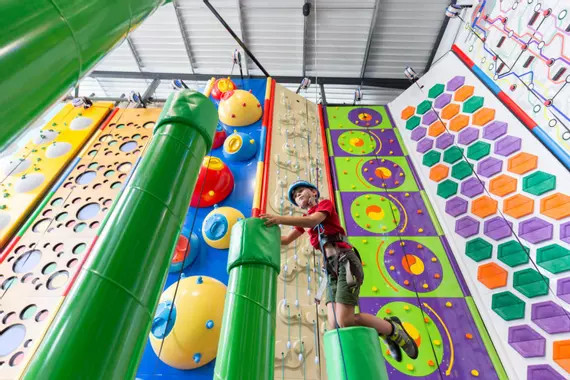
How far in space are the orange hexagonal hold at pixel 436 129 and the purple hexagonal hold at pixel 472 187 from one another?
2.72 feet

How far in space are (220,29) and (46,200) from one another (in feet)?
13.5

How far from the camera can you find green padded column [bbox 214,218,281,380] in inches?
29.5

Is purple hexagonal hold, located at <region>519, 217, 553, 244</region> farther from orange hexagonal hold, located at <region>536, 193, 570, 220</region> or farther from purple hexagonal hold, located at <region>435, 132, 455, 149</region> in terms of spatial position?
purple hexagonal hold, located at <region>435, 132, 455, 149</region>

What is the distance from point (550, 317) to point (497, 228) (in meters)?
0.76

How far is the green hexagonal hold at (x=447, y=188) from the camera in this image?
310cm

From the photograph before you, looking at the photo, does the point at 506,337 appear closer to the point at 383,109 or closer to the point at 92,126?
the point at 383,109

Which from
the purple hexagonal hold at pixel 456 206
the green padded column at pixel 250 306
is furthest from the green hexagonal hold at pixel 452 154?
the green padded column at pixel 250 306

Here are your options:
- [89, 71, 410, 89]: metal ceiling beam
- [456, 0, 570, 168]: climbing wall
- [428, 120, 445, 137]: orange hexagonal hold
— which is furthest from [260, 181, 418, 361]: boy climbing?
[89, 71, 410, 89]: metal ceiling beam

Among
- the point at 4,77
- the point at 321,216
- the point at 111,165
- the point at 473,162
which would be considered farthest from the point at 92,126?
the point at 473,162

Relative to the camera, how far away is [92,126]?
432 cm

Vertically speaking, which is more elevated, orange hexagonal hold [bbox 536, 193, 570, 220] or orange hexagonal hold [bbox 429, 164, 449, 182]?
orange hexagonal hold [bbox 429, 164, 449, 182]

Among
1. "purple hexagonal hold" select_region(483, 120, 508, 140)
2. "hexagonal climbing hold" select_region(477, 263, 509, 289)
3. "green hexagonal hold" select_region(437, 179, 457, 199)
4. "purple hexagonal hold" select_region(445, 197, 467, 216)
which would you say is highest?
"purple hexagonal hold" select_region(483, 120, 508, 140)

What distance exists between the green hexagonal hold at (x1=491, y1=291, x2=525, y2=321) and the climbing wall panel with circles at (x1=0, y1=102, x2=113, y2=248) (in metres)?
4.56

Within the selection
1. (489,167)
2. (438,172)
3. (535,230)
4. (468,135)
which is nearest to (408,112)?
(468,135)
